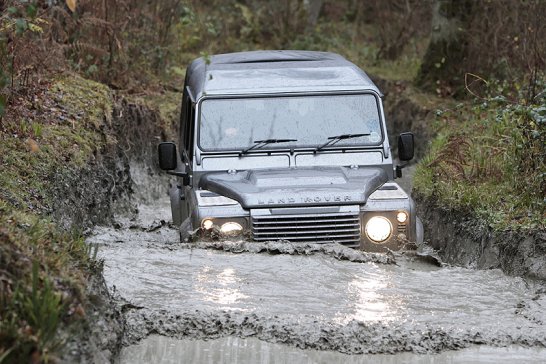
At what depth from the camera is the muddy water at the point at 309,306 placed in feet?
21.0

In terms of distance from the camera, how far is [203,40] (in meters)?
23.3

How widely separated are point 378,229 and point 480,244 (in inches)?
66.4

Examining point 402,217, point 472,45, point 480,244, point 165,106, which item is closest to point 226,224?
point 402,217

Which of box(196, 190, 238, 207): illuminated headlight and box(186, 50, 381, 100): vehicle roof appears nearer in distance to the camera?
box(196, 190, 238, 207): illuminated headlight

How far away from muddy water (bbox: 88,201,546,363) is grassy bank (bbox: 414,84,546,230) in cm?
133

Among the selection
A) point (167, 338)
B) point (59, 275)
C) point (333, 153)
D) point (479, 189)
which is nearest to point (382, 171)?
point (333, 153)

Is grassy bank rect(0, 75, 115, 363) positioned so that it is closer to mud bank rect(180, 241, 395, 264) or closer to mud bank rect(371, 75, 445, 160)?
mud bank rect(180, 241, 395, 264)

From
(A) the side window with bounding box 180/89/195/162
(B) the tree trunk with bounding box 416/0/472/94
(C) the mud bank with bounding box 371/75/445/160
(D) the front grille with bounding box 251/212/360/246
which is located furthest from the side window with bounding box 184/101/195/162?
(B) the tree trunk with bounding box 416/0/472/94

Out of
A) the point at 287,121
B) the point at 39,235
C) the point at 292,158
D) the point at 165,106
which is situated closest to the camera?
the point at 39,235

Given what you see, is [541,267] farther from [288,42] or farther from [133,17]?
[288,42]

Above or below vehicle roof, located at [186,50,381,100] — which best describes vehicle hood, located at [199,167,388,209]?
below

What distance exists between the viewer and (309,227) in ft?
27.9

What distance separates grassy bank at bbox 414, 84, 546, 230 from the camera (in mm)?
9938

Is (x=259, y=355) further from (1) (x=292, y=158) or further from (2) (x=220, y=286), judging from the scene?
(1) (x=292, y=158)
